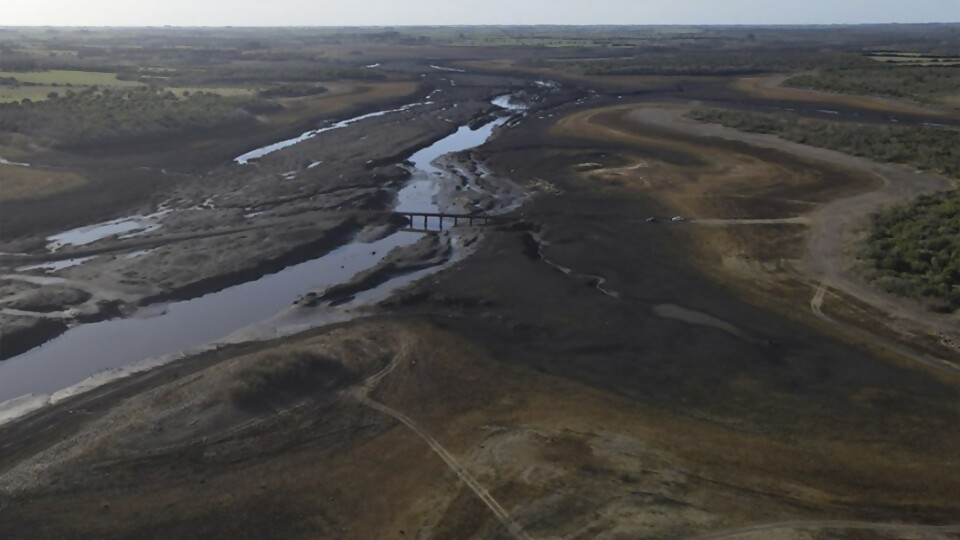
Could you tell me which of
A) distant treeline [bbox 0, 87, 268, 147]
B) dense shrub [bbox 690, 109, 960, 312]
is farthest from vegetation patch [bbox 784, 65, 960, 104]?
distant treeline [bbox 0, 87, 268, 147]

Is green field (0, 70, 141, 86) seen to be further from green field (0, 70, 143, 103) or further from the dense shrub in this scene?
the dense shrub

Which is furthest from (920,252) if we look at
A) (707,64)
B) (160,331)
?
(707,64)

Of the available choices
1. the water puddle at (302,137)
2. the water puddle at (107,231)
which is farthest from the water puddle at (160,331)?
the water puddle at (302,137)

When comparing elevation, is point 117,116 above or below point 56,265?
above

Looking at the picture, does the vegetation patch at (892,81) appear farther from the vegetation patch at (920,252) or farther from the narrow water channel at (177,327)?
the narrow water channel at (177,327)

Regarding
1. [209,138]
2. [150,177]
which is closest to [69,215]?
[150,177]

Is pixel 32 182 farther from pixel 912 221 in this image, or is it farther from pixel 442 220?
pixel 912 221

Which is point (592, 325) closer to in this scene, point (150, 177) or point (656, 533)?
point (656, 533)
